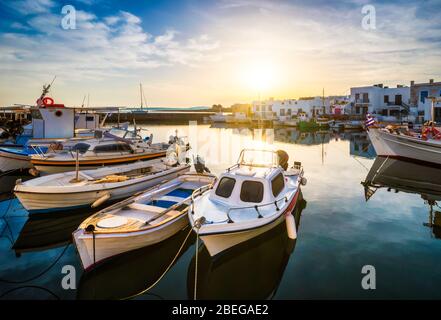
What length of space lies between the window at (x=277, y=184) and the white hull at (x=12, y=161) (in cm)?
1785

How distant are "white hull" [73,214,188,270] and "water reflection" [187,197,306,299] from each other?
62.8 inches

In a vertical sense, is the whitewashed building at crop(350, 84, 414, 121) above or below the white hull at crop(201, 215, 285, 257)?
above

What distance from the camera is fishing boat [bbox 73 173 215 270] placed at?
8.27 meters

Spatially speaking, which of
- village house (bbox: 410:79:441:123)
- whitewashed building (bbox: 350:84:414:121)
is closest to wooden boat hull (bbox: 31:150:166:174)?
village house (bbox: 410:79:441:123)

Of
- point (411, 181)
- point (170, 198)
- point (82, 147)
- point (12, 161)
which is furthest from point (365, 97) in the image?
point (12, 161)

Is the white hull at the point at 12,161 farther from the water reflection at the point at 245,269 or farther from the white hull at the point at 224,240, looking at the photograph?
the white hull at the point at 224,240

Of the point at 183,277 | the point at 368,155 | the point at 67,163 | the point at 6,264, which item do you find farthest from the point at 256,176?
the point at 368,155

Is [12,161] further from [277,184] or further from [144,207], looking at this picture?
[277,184]

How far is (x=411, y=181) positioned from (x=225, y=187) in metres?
15.8

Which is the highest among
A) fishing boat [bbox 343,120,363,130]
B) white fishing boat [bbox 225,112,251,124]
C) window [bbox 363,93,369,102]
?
window [bbox 363,93,369,102]

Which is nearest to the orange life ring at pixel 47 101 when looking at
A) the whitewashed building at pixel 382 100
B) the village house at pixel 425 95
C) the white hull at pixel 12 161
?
the white hull at pixel 12 161

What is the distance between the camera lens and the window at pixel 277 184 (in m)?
11.0

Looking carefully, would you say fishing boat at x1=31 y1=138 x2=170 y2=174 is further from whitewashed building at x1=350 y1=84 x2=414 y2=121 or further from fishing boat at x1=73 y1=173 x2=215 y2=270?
whitewashed building at x1=350 y1=84 x2=414 y2=121
